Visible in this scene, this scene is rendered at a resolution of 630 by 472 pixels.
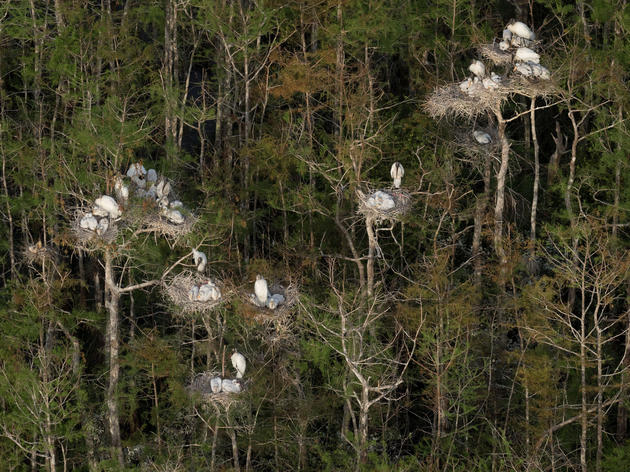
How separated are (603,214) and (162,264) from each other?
8.15 m

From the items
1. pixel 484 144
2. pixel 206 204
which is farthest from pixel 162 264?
pixel 484 144

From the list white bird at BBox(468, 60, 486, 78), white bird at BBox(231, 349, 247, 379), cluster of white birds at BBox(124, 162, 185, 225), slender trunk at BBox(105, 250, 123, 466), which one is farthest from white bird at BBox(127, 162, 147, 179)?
white bird at BBox(468, 60, 486, 78)

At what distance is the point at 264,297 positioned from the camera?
17438 millimetres

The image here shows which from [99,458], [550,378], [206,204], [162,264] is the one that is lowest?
[99,458]

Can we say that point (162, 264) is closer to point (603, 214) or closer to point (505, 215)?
point (505, 215)

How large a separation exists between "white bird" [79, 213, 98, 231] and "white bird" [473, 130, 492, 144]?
6.84 meters

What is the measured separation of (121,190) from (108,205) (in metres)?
0.38

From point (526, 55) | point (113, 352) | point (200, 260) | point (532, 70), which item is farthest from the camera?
point (113, 352)

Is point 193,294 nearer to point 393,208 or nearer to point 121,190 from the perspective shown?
point 121,190

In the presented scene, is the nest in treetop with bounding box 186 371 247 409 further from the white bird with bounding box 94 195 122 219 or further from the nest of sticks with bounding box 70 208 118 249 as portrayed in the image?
the white bird with bounding box 94 195 122 219

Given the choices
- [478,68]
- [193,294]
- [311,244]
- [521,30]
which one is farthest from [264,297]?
[521,30]

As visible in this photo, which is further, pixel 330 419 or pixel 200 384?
pixel 330 419

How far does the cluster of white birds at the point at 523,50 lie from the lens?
17.9m

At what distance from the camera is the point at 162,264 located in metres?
20.8
